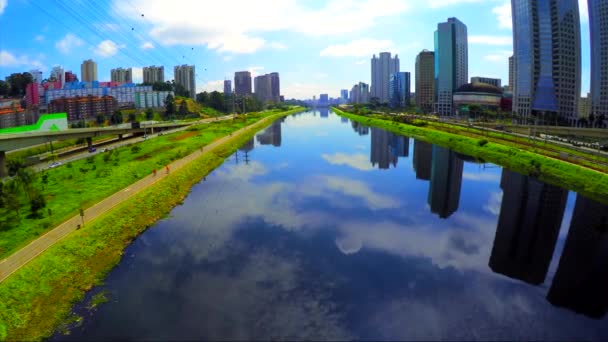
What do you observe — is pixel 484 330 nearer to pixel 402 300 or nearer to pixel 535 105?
pixel 402 300

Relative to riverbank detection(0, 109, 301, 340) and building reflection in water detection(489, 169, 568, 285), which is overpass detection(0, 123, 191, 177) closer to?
riverbank detection(0, 109, 301, 340)

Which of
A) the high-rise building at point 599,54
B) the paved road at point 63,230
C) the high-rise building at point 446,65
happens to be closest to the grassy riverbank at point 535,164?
the paved road at point 63,230

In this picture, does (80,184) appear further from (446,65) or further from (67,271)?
(446,65)

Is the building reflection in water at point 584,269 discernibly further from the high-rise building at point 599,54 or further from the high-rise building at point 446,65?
the high-rise building at point 446,65

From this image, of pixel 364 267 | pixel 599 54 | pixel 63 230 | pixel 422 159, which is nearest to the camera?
pixel 364 267

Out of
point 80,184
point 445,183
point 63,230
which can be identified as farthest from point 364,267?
point 80,184

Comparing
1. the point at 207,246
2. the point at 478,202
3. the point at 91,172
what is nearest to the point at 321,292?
the point at 207,246

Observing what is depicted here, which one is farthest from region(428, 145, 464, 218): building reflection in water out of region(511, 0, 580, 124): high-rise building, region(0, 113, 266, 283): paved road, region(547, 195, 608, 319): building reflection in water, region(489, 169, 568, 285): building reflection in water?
region(511, 0, 580, 124): high-rise building

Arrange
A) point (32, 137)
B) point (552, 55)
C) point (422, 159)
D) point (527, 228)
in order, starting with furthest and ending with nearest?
point (552, 55), point (422, 159), point (32, 137), point (527, 228)
